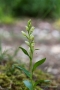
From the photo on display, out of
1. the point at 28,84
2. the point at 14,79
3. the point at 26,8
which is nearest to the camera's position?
the point at 28,84

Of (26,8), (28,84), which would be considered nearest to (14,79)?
(28,84)

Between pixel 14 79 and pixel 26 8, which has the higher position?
pixel 26 8

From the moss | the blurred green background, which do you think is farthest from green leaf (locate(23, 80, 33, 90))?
the blurred green background

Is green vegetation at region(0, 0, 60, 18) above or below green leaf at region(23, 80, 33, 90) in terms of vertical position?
above

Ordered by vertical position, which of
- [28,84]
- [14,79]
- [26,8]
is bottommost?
[28,84]

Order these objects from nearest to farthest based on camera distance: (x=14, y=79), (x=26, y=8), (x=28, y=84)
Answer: (x=28, y=84), (x=14, y=79), (x=26, y=8)

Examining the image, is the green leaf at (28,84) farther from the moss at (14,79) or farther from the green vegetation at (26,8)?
the green vegetation at (26,8)

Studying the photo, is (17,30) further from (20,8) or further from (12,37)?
(20,8)

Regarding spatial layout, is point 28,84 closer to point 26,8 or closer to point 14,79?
point 14,79

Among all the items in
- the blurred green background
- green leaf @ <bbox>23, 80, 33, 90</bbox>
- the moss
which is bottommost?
green leaf @ <bbox>23, 80, 33, 90</bbox>

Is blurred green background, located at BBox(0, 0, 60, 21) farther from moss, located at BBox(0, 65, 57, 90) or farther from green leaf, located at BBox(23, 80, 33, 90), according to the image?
green leaf, located at BBox(23, 80, 33, 90)

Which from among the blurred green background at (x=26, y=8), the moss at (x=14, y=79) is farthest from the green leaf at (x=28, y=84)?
the blurred green background at (x=26, y=8)
